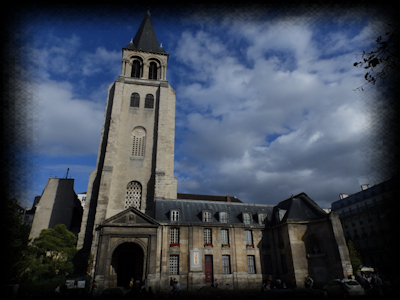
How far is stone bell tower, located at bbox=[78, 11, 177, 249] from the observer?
1094 inches

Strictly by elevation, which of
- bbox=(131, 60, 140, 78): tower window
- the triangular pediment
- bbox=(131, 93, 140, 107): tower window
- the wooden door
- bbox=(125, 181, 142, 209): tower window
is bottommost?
the wooden door

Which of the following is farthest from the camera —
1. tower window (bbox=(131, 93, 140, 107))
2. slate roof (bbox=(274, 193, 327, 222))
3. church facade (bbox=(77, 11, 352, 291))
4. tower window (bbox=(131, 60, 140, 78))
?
tower window (bbox=(131, 60, 140, 78))

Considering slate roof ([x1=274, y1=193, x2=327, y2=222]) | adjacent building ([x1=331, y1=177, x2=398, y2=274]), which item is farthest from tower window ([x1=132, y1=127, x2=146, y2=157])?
adjacent building ([x1=331, y1=177, x2=398, y2=274])

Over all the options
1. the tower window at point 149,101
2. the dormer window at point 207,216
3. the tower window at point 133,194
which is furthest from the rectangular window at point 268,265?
the tower window at point 149,101

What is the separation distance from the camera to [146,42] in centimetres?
4191

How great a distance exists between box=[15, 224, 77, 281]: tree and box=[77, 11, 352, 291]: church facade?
1.80 m

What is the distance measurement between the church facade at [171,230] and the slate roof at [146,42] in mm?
10796

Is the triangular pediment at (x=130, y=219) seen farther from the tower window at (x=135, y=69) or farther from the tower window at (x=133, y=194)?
the tower window at (x=135, y=69)

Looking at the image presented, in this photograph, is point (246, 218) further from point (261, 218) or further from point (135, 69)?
point (135, 69)

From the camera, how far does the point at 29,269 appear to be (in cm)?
2041

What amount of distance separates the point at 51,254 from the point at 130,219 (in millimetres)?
7845

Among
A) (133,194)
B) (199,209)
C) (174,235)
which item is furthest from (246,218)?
(133,194)

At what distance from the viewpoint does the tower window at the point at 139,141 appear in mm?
31553

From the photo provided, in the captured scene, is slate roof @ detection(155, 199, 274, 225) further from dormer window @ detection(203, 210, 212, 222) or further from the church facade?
dormer window @ detection(203, 210, 212, 222)
